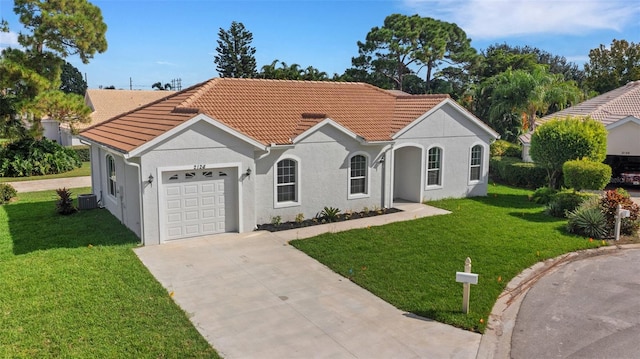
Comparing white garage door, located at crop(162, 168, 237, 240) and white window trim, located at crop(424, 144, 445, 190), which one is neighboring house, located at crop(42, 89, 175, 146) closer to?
white window trim, located at crop(424, 144, 445, 190)

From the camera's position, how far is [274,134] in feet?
→ 55.7

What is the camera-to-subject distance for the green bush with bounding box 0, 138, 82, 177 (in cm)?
3086

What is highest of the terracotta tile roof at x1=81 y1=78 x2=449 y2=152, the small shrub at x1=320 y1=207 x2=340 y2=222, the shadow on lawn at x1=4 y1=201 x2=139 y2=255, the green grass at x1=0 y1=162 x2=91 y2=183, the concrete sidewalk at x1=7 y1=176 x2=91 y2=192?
the terracotta tile roof at x1=81 y1=78 x2=449 y2=152

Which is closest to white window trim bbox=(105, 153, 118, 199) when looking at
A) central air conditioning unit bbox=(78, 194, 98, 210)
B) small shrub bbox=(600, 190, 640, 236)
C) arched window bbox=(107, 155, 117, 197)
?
arched window bbox=(107, 155, 117, 197)

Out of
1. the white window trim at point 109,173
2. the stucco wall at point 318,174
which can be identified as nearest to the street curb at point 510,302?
the stucco wall at point 318,174

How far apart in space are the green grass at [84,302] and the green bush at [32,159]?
17969mm

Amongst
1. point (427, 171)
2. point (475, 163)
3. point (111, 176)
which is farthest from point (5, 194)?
point (475, 163)

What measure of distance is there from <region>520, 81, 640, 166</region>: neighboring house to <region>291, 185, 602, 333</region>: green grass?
30.2ft

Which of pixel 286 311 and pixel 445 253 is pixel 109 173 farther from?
pixel 445 253

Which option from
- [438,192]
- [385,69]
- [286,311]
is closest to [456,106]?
[438,192]

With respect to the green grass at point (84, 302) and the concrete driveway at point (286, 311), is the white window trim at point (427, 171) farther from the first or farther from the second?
the green grass at point (84, 302)

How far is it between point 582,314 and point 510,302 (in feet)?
4.55

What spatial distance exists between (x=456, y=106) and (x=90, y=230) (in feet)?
49.4

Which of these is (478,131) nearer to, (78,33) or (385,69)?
(78,33)
